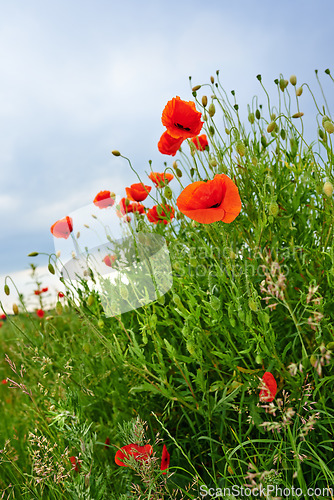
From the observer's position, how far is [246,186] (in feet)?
5.81

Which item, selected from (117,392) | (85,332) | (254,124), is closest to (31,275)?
(85,332)

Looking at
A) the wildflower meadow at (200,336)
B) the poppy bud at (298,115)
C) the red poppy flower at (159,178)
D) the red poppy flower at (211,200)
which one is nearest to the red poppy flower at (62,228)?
the wildflower meadow at (200,336)

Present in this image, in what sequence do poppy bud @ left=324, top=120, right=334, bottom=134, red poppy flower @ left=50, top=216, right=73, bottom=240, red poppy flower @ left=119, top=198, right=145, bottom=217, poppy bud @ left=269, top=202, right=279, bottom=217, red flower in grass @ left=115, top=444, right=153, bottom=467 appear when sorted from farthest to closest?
red poppy flower @ left=119, top=198, right=145, bottom=217 → red poppy flower @ left=50, top=216, right=73, bottom=240 → poppy bud @ left=324, top=120, right=334, bottom=134 → poppy bud @ left=269, top=202, right=279, bottom=217 → red flower in grass @ left=115, top=444, right=153, bottom=467

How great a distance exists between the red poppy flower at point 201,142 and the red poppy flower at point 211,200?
0.53 metres

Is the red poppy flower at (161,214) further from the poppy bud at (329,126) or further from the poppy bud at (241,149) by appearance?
the poppy bud at (329,126)

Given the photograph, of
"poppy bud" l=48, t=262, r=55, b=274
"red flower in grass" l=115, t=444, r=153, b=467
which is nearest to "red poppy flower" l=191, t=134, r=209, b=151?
"poppy bud" l=48, t=262, r=55, b=274

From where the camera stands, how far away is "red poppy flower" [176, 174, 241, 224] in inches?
56.3

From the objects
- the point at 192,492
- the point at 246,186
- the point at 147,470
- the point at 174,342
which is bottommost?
the point at 192,492

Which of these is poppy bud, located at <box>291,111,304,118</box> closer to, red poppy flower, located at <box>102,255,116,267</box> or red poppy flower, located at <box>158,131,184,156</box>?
red poppy flower, located at <box>158,131,184,156</box>

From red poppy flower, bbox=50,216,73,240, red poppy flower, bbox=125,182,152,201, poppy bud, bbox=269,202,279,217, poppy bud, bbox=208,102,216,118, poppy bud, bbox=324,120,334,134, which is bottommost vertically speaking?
poppy bud, bbox=269,202,279,217

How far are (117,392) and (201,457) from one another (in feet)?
1.53

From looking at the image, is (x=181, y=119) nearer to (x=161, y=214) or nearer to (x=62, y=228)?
(x=161, y=214)

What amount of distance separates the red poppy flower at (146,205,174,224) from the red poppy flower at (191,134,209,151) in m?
0.32

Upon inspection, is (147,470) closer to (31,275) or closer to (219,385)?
(219,385)
